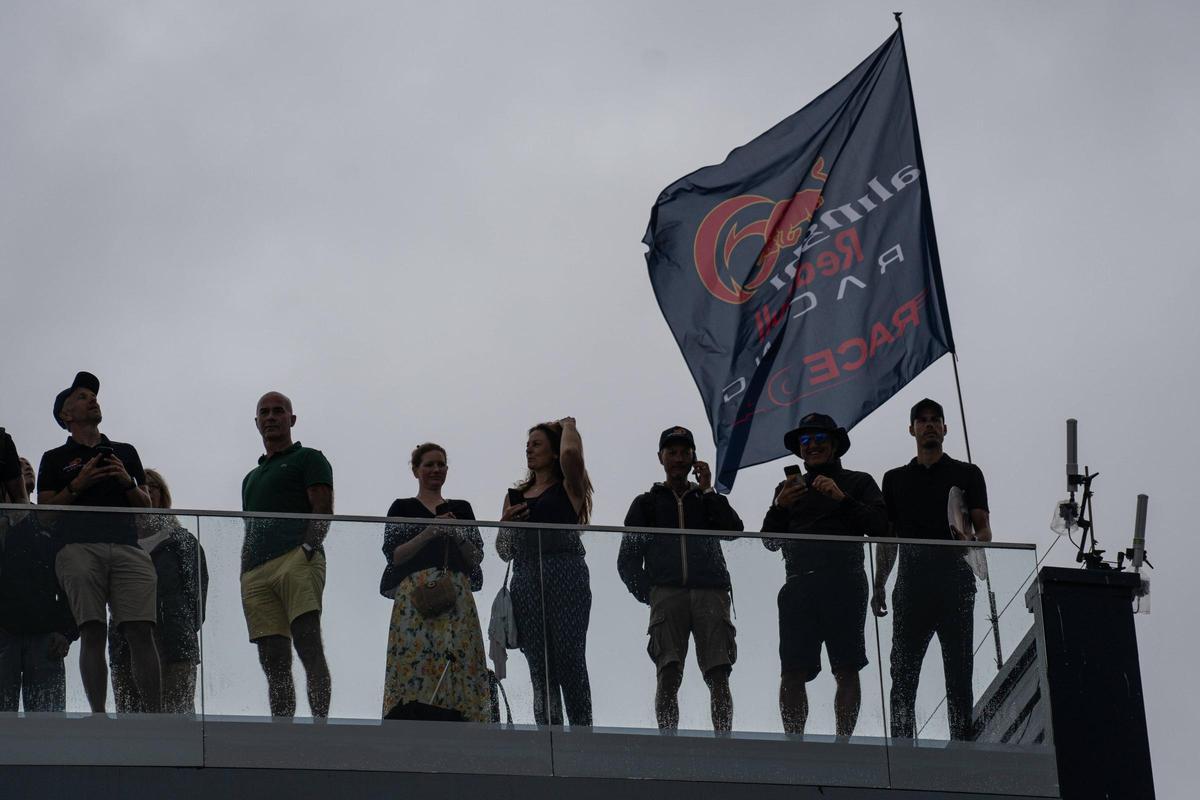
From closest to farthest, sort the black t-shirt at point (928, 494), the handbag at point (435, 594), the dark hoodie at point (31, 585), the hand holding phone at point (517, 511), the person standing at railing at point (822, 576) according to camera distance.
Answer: the dark hoodie at point (31, 585), the handbag at point (435, 594), the person standing at railing at point (822, 576), the hand holding phone at point (517, 511), the black t-shirt at point (928, 494)

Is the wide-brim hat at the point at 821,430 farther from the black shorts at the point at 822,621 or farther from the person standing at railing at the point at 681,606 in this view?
the black shorts at the point at 822,621

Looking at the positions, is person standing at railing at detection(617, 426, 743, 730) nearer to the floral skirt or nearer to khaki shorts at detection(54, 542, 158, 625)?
the floral skirt

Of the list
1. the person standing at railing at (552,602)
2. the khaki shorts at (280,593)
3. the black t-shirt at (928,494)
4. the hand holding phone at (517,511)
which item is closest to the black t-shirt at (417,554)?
the person standing at railing at (552,602)

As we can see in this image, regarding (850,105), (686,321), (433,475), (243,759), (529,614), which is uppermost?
(850,105)

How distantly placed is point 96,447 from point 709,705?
3.55 meters

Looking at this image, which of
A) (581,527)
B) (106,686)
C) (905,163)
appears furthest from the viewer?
(905,163)

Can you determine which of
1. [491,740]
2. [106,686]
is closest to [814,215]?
[491,740]

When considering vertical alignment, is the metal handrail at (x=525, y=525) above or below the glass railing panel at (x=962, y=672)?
above

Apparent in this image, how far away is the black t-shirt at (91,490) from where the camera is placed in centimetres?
1170

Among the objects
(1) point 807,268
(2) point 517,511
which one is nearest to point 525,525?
(2) point 517,511

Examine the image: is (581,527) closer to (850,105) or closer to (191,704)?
(191,704)

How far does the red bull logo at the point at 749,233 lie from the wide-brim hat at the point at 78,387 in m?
5.32

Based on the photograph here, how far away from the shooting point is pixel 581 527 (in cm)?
1234

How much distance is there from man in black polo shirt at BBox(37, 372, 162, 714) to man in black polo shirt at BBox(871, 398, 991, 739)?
3.83 metres
